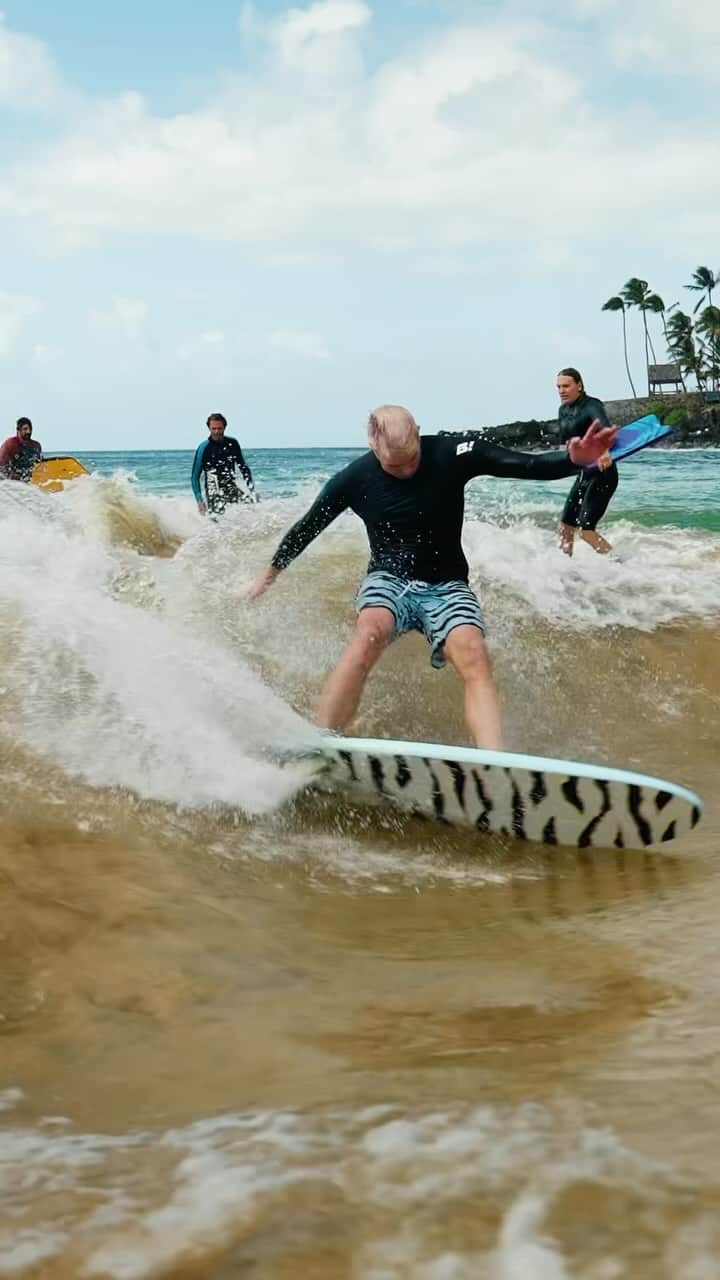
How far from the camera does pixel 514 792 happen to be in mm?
4184

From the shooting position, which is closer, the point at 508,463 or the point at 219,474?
the point at 508,463

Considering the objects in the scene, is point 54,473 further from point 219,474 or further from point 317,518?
point 317,518

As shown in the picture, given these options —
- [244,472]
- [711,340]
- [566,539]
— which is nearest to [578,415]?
[566,539]

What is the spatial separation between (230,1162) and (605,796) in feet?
8.66

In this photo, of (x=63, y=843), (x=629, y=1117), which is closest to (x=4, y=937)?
(x=63, y=843)

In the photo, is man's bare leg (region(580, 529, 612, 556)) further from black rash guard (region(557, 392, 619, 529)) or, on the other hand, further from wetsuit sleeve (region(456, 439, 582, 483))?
wetsuit sleeve (region(456, 439, 582, 483))

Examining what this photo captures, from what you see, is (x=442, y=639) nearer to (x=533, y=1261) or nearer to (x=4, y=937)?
(x=4, y=937)

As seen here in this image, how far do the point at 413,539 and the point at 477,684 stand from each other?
750 mm

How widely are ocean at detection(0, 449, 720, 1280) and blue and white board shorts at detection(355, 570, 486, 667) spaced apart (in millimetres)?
670

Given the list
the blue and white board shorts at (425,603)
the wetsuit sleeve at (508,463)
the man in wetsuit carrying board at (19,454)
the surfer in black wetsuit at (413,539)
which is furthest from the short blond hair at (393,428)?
the man in wetsuit carrying board at (19,454)

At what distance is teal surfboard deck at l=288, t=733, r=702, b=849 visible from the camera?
4.07m

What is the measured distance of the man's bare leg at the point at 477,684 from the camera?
4.55 metres

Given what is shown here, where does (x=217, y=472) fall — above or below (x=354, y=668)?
above

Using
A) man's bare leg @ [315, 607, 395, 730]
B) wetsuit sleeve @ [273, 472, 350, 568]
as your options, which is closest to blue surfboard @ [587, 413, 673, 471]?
wetsuit sleeve @ [273, 472, 350, 568]
